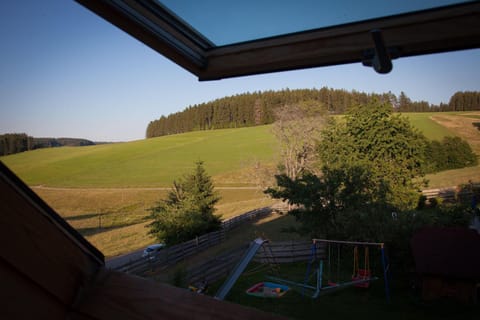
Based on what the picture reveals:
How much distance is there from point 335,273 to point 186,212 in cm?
731

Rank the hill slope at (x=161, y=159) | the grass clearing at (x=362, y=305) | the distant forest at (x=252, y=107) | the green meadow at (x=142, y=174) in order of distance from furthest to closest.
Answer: the distant forest at (x=252, y=107) → the hill slope at (x=161, y=159) → the green meadow at (x=142, y=174) → the grass clearing at (x=362, y=305)

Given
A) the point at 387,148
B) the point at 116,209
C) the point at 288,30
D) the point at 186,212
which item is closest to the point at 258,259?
the point at 186,212

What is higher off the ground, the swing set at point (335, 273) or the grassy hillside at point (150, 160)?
the grassy hillside at point (150, 160)

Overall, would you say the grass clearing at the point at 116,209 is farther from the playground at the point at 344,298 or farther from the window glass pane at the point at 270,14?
the window glass pane at the point at 270,14

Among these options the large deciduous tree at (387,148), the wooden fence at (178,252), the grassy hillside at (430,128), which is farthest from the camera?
the grassy hillside at (430,128)

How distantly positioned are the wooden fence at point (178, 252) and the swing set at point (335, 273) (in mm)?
4779

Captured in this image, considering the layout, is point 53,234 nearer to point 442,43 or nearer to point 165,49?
point 165,49

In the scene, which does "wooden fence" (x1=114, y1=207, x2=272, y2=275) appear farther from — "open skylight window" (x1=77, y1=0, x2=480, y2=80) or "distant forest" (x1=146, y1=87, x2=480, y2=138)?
"distant forest" (x1=146, y1=87, x2=480, y2=138)

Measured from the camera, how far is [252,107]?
54.2 meters

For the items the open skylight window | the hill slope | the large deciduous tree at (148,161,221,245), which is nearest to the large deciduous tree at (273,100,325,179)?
the hill slope

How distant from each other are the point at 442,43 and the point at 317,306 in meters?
9.43

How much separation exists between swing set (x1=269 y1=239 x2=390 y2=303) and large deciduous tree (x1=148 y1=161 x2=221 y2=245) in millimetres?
6015

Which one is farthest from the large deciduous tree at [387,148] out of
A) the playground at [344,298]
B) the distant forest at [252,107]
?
the distant forest at [252,107]

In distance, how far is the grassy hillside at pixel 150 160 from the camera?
3275 cm
